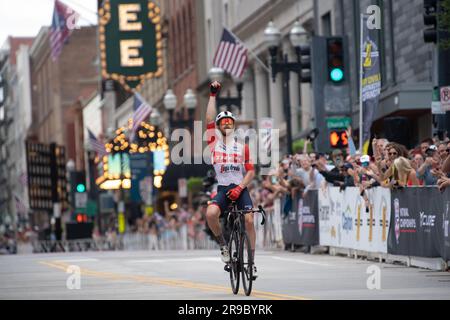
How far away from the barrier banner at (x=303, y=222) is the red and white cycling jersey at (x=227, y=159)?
11.8 metres

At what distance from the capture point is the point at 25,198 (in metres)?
147

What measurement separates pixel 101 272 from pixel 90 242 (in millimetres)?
42530

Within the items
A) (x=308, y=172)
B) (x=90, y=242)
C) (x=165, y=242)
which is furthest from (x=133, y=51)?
(x=308, y=172)

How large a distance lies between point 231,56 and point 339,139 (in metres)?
12.6

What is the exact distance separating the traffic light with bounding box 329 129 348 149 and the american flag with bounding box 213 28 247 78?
1155 cm

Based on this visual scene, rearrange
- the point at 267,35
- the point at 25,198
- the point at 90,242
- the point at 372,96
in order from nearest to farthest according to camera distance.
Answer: the point at 372,96
the point at 267,35
the point at 90,242
the point at 25,198

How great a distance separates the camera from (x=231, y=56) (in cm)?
4300

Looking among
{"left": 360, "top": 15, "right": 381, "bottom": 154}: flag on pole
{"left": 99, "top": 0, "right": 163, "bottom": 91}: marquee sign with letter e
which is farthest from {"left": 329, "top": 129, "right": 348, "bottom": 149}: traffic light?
{"left": 99, "top": 0, "right": 163, "bottom": 91}: marquee sign with letter e

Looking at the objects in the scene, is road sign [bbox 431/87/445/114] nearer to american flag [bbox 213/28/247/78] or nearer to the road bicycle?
the road bicycle

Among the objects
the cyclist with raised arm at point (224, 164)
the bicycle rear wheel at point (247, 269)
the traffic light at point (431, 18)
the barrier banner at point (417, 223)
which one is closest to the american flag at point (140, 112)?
the traffic light at point (431, 18)

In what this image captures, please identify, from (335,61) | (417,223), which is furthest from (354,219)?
(335,61)

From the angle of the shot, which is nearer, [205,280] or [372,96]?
[205,280]

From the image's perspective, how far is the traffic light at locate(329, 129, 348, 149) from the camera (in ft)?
101
